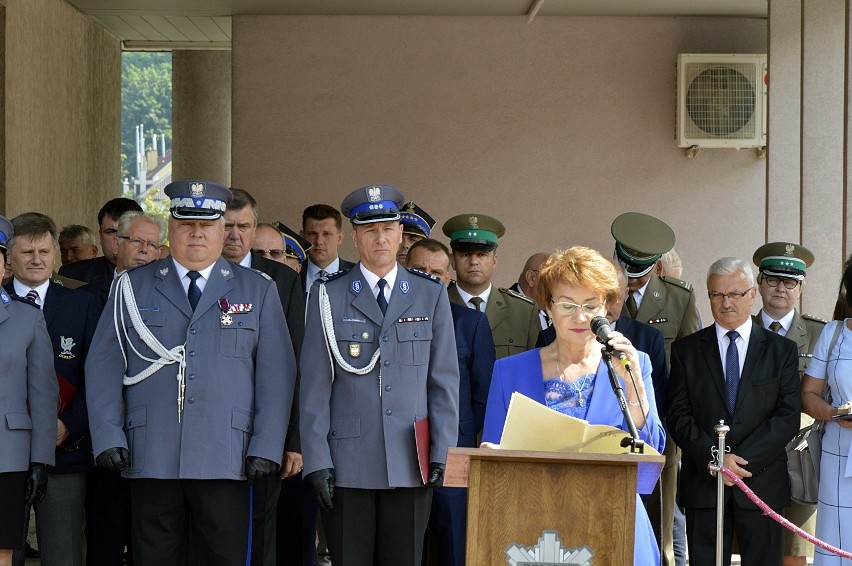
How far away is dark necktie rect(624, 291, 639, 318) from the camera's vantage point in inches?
229

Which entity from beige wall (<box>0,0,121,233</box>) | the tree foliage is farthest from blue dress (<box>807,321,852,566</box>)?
the tree foliage

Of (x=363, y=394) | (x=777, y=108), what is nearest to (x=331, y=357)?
(x=363, y=394)

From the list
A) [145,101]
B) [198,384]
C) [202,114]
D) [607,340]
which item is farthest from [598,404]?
[145,101]

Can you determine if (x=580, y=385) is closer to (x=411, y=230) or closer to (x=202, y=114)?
(x=411, y=230)

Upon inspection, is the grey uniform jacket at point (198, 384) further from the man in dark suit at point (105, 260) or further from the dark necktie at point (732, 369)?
the dark necktie at point (732, 369)

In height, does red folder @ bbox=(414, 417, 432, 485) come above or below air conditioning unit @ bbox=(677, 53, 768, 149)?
below

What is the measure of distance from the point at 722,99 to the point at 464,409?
18.0 ft

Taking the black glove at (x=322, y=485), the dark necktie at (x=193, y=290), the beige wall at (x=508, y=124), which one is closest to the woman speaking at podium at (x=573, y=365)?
the black glove at (x=322, y=485)

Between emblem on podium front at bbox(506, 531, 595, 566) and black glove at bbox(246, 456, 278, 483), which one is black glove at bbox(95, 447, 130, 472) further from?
emblem on podium front at bbox(506, 531, 595, 566)

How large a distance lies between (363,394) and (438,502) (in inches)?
38.3

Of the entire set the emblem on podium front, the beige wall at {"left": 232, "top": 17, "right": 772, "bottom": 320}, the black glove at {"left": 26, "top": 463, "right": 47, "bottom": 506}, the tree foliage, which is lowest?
the black glove at {"left": 26, "top": 463, "right": 47, "bottom": 506}

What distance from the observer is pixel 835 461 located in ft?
15.5

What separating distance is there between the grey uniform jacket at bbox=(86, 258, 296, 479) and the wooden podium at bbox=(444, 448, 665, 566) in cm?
148

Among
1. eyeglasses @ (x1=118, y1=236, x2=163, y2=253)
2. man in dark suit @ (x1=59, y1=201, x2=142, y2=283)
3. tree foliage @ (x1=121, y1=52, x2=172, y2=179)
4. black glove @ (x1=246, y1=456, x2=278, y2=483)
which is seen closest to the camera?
black glove @ (x1=246, y1=456, x2=278, y2=483)
